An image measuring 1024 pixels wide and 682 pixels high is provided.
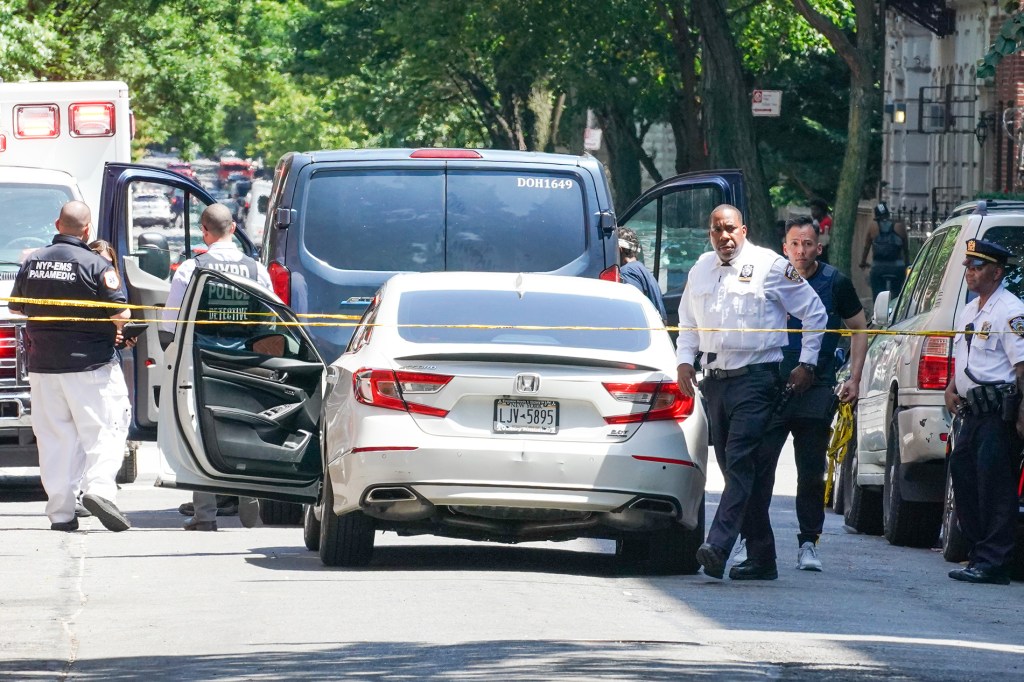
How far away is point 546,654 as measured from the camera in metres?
7.53

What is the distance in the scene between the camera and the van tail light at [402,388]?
9750 mm

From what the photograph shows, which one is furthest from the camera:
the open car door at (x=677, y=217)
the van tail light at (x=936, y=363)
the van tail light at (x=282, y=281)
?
the open car door at (x=677, y=217)

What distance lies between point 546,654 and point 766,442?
10.8 ft

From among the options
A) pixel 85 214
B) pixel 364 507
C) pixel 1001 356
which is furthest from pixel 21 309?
pixel 1001 356

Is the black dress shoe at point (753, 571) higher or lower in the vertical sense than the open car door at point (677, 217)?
lower

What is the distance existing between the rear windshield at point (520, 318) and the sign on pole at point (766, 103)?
68.7ft

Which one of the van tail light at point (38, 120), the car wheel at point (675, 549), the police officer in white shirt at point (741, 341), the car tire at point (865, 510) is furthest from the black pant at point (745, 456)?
the van tail light at point (38, 120)

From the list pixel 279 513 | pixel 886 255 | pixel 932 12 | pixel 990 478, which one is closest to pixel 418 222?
pixel 279 513

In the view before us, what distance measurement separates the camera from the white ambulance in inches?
731

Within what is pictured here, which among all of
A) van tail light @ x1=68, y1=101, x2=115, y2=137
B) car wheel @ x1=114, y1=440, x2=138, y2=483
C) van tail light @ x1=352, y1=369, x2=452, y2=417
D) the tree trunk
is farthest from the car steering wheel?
the tree trunk

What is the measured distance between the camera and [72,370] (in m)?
12.0

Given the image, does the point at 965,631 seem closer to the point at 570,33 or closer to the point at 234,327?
the point at 234,327

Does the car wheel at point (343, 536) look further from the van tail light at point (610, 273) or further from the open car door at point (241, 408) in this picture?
the van tail light at point (610, 273)

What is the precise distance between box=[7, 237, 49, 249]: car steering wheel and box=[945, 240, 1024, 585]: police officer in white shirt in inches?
281
